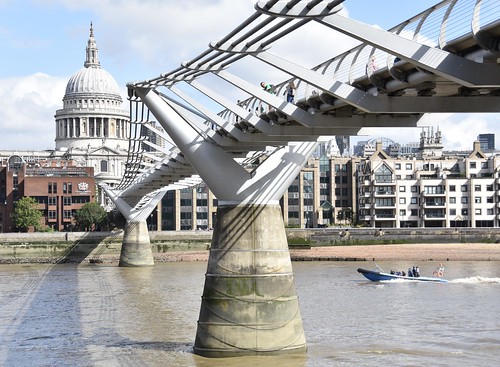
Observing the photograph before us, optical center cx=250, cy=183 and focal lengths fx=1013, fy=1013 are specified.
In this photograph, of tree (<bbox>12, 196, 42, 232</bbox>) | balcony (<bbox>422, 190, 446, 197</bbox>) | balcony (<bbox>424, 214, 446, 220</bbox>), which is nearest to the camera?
balcony (<bbox>422, 190, 446, 197</bbox>)

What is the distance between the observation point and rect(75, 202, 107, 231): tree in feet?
413

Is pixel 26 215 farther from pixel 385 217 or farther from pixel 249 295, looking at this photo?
pixel 249 295

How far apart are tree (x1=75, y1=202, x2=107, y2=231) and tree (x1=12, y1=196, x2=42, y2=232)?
208 inches

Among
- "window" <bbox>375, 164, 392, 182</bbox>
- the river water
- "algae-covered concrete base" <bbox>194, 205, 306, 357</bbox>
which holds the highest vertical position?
"window" <bbox>375, 164, 392, 182</bbox>

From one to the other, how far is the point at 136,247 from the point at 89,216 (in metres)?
42.4

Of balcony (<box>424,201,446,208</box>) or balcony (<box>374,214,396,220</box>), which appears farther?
balcony (<box>374,214,396,220</box>)

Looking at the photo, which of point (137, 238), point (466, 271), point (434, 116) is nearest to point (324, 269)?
point (466, 271)

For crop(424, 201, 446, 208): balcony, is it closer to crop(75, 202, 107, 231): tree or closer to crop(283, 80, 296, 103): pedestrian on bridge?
crop(75, 202, 107, 231): tree

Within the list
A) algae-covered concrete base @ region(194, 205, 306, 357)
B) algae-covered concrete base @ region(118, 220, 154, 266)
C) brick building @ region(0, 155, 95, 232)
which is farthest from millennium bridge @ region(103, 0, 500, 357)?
brick building @ region(0, 155, 95, 232)

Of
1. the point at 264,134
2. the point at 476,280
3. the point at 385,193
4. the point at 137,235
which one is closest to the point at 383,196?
the point at 385,193

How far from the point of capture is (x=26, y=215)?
394 ft

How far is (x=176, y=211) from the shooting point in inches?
5148

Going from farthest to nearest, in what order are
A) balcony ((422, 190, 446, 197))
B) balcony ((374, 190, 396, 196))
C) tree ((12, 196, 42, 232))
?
balcony ((374, 190, 396, 196)) → tree ((12, 196, 42, 232)) → balcony ((422, 190, 446, 197))

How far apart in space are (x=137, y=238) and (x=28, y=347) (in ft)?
173
